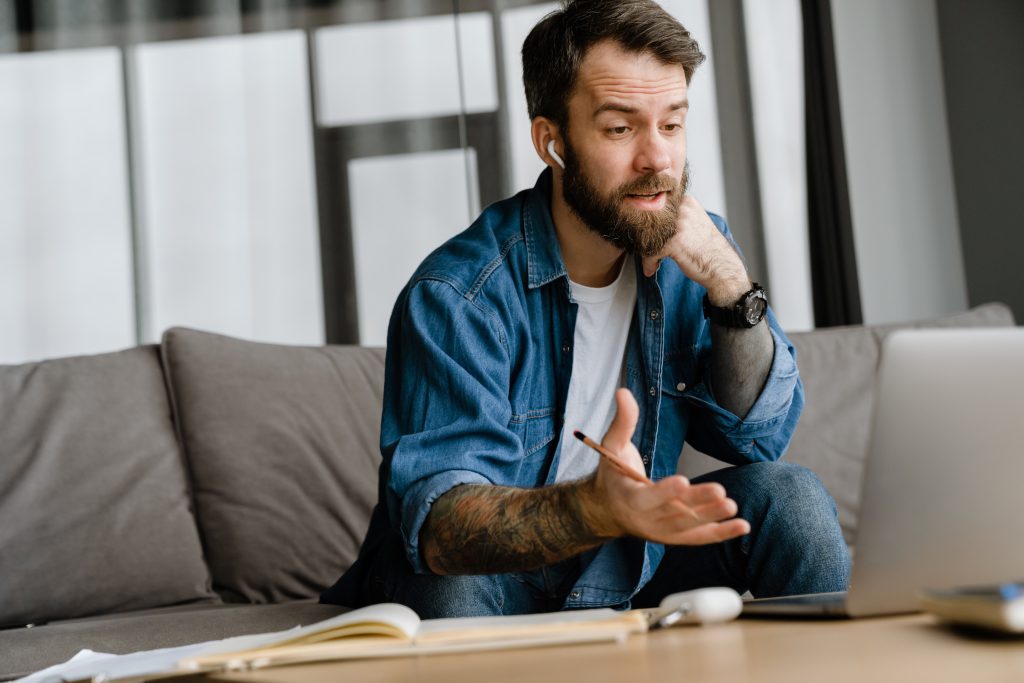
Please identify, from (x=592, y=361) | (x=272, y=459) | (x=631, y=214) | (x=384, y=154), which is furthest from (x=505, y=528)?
(x=384, y=154)

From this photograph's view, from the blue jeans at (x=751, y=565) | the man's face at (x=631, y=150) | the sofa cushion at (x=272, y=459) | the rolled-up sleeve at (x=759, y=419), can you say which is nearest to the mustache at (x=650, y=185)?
the man's face at (x=631, y=150)

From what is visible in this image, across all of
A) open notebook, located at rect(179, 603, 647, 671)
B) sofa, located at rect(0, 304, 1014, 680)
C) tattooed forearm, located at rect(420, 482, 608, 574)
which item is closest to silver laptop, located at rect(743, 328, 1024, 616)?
open notebook, located at rect(179, 603, 647, 671)

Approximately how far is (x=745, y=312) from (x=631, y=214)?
20cm

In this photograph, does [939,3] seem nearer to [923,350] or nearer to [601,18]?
[601,18]

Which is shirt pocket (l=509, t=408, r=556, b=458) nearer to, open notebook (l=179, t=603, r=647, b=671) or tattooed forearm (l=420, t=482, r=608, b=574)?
tattooed forearm (l=420, t=482, r=608, b=574)

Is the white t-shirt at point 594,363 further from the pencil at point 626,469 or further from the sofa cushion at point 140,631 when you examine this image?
the pencil at point 626,469

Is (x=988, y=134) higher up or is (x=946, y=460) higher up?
(x=988, y=134)

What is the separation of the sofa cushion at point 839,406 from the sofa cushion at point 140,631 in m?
0.81

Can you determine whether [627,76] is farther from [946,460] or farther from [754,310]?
[946,460]

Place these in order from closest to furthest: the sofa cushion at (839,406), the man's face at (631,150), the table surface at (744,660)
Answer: the table surface at (744,660), the man's face at (631,150), the sofa cushion at (839,406)

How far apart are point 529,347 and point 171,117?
6.82 feet

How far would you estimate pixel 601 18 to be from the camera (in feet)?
4.90

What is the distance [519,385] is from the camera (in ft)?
4.47

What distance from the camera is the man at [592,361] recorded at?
1232 mm
